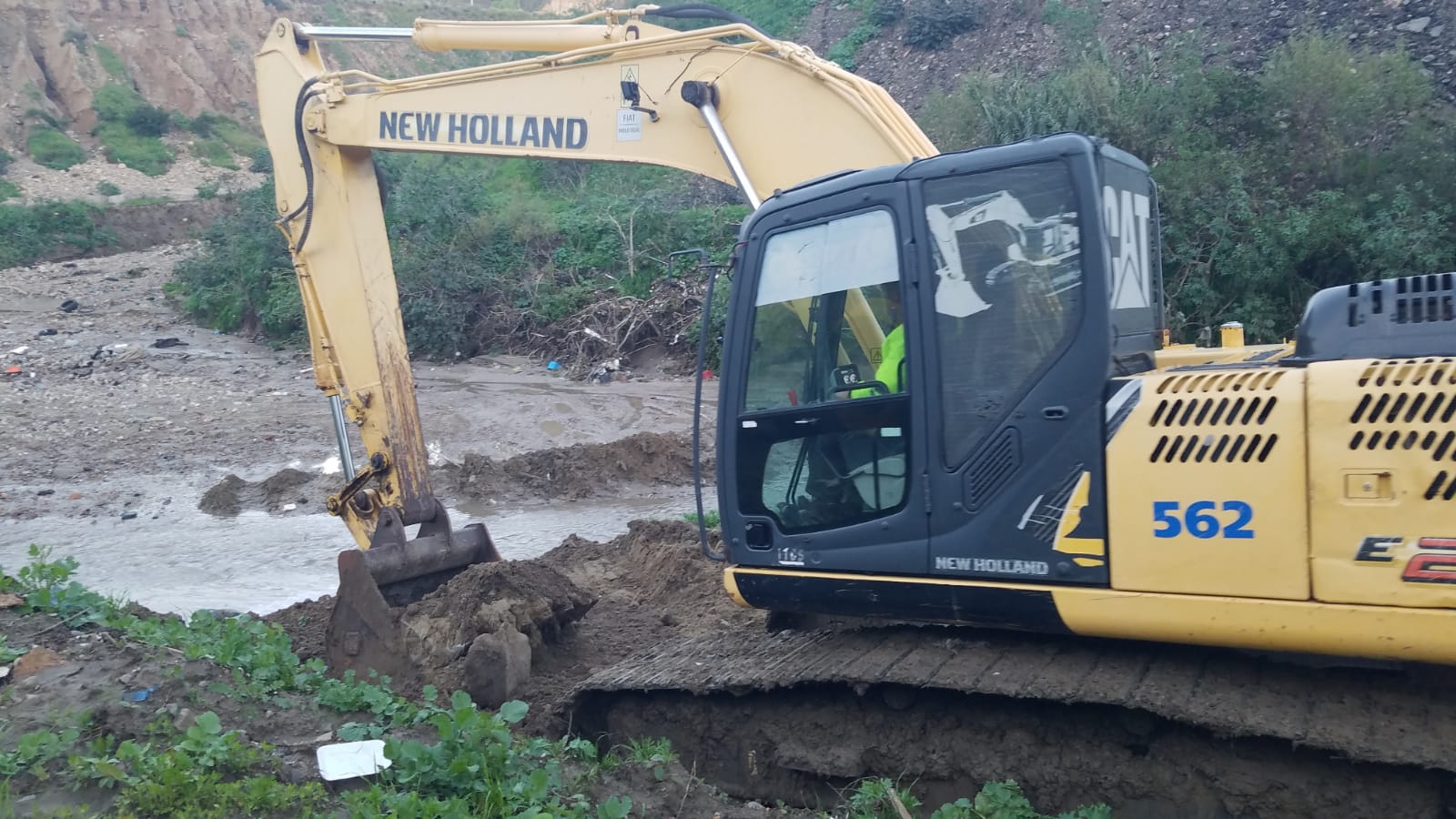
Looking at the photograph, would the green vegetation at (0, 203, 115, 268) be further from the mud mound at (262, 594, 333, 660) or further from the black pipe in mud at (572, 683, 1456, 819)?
the black pipe in mud at (572, 683, 1456, 819)

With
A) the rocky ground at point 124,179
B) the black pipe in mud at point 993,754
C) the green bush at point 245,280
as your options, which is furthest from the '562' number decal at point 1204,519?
the rocky ground at point 124,179

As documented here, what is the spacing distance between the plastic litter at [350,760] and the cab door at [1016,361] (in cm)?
203

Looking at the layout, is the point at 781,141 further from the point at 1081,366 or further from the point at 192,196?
the point at 192,196

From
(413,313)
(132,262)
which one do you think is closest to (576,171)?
(413,313)

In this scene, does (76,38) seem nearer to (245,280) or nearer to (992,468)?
(245,280)

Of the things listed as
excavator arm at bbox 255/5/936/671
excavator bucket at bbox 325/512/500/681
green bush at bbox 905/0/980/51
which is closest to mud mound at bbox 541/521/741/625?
excavator arm at bbox 255/5/936/671

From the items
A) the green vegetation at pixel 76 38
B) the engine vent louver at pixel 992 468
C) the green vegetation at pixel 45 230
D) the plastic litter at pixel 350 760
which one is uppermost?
the green vegetation at pixel 76 38

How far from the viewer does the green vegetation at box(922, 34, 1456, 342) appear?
12375 millimetres

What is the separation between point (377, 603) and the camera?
5656 millimetres

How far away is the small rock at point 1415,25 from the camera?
15.6 metres

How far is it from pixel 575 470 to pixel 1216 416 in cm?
822

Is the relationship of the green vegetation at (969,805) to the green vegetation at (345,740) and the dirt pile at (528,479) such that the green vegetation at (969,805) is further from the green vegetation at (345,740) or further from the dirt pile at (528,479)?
the dirt pile at (528,479)

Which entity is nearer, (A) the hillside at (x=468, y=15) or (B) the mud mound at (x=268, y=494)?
(B) the mud mound at (x=268, y=494)

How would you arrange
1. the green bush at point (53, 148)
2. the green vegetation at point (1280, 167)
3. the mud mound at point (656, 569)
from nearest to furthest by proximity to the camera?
the mud mound at point (656, 569) → the green vegetation at point (1280, 167) → the green bush at point (53, 148)
